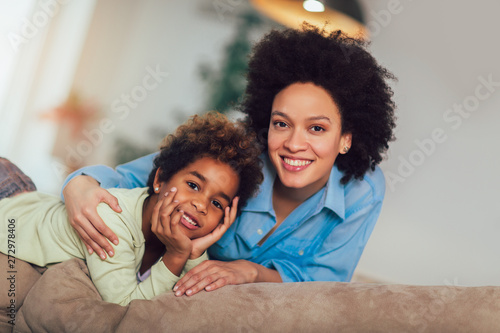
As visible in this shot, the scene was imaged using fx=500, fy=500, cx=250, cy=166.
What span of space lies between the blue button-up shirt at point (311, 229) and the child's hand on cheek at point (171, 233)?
0.33 meters

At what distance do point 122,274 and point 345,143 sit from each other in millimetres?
776

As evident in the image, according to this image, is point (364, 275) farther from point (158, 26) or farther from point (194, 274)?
point (158, 26)

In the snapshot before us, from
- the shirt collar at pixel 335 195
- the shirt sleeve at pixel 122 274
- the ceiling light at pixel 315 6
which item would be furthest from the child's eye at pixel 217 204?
the ceiling light at pixel 315 6

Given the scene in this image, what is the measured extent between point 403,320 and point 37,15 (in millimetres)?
3055

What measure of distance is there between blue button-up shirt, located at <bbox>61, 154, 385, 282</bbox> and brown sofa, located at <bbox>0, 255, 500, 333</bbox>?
459mm

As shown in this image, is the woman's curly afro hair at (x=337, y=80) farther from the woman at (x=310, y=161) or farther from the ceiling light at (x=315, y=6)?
the ceiling light at (x=315, y=6)

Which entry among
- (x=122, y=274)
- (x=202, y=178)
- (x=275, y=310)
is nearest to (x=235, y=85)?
(x=202, y=178)

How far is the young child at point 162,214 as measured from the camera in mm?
1183

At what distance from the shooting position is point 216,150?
1362mm

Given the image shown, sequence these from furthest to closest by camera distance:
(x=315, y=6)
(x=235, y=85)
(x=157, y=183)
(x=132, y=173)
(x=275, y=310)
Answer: (x=235, y=85), (x=315, y=6), (x=132, y=173), (x=157, y=183), (x=275, y=310)

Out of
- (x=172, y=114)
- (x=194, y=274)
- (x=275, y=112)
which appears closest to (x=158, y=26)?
(x=172, y=114)

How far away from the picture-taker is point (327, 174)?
1557 mm

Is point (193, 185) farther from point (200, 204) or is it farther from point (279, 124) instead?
point (279, 124)

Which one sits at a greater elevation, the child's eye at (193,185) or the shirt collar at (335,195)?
the shirt collar at (335,195)
